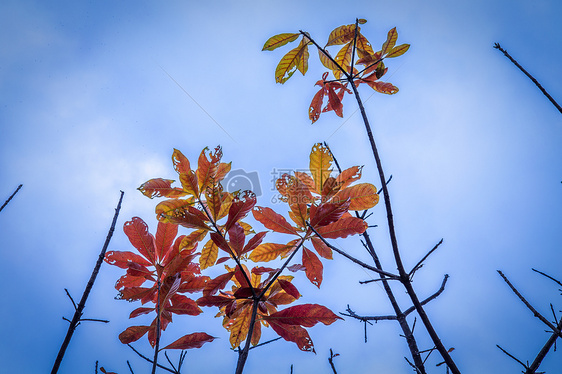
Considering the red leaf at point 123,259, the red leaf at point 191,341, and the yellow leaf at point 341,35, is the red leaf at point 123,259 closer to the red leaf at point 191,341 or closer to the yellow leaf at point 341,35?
Result: the red leaf at point 191,341

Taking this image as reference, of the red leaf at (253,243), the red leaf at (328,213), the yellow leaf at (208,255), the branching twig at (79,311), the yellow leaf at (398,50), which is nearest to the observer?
the branching twig at (79,311)

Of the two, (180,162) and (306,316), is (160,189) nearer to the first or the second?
(180,162)

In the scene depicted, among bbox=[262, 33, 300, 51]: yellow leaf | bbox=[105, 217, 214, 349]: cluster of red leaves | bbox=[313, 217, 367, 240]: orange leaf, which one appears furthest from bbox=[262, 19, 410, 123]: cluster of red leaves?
bbox=[105, 217, 214, 349]: cluster of red leaves

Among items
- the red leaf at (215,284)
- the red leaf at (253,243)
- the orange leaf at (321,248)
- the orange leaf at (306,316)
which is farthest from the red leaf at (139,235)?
the orange leaf at (321,248)

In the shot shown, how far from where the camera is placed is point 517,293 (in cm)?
109

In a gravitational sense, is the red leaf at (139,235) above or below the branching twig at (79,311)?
above

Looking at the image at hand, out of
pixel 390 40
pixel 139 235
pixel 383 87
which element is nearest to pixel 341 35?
pixel 390 40

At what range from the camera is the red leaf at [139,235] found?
1.33 meters

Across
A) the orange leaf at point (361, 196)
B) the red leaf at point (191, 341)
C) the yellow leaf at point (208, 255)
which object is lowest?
the red leaf at point (191, 341)

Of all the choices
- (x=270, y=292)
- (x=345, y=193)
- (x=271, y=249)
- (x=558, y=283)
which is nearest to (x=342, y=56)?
(x=345, y=193)

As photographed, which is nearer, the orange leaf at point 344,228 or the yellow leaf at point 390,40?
the orange leaf at point 344,228

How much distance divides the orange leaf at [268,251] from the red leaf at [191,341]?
1.16 ft

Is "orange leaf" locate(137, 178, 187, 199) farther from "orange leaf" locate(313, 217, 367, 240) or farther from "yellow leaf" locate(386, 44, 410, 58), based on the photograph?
"yellow leaf" locate(386, 44, 410, 58)

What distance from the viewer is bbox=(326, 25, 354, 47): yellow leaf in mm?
1464
